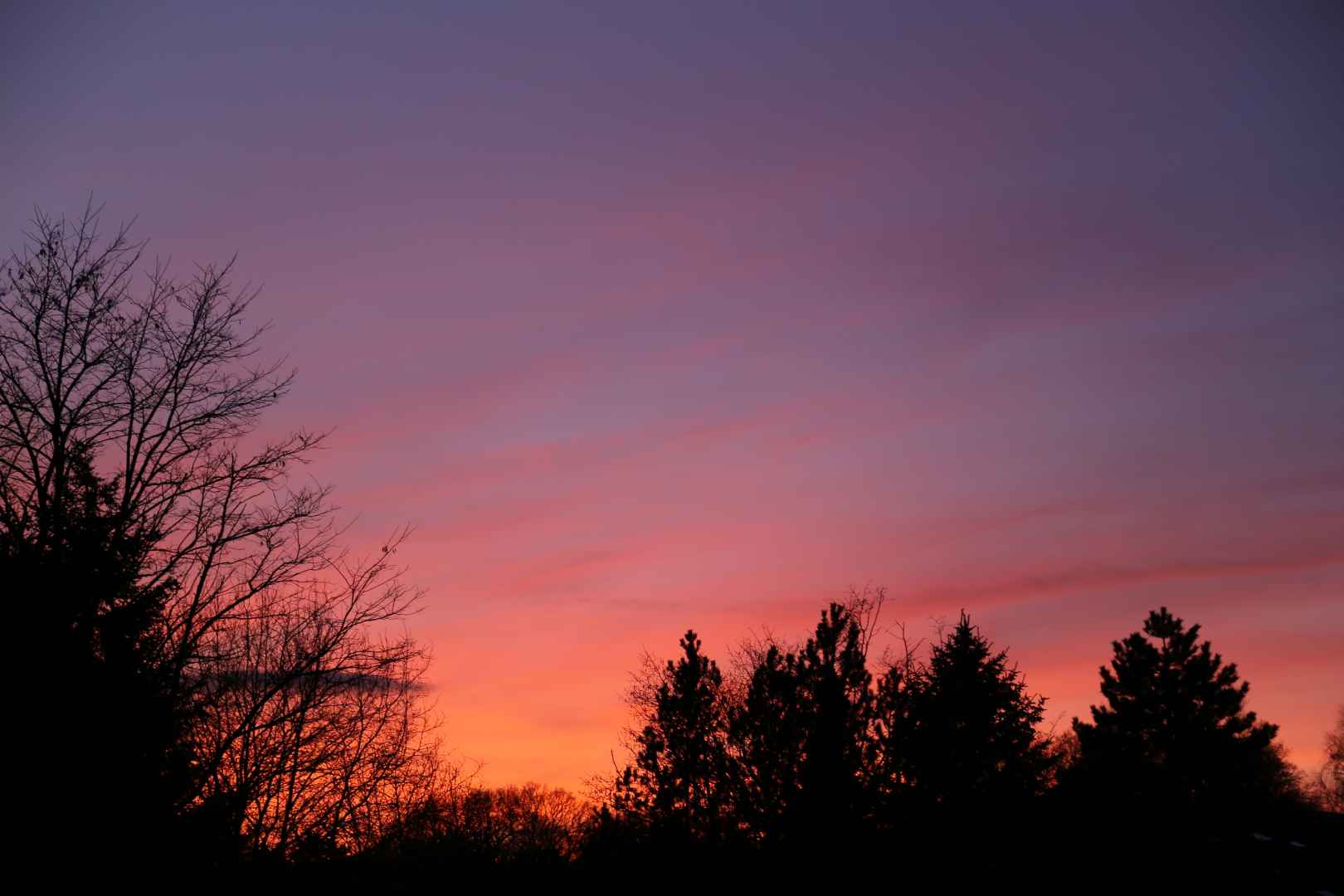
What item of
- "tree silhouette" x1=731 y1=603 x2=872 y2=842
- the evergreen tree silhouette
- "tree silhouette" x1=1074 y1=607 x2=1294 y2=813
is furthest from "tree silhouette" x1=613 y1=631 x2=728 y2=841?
the evergreen tree silhouette

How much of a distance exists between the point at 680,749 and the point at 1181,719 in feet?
104

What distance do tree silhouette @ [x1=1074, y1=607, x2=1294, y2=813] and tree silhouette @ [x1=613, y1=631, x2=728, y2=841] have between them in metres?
23.9

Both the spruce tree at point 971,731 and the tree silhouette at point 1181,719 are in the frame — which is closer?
the spruce tree at point 971,731

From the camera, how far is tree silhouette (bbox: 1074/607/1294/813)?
55938mm

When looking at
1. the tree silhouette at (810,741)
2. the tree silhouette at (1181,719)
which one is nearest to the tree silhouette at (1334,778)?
the tree silhouette at (1181,719)

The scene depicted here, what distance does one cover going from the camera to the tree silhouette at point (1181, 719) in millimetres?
55938

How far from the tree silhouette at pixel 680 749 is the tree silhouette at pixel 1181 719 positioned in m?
23.9

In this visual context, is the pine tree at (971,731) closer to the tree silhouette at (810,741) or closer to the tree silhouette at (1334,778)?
the tree silhouette at (810,741)

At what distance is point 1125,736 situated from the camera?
5669 cm

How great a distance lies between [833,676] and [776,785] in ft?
16.9

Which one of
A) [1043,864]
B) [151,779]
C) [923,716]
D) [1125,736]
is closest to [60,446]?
[151,779]

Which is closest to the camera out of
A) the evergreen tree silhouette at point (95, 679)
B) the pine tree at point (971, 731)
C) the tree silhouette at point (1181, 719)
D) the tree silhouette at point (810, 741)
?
the evergreen tree silhouette at point (95, 679)

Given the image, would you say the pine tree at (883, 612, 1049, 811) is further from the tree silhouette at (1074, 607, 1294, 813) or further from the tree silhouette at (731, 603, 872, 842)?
the tree silhouette at (1074, 607, 1294, 813)

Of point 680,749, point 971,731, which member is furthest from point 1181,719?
point 680,749
